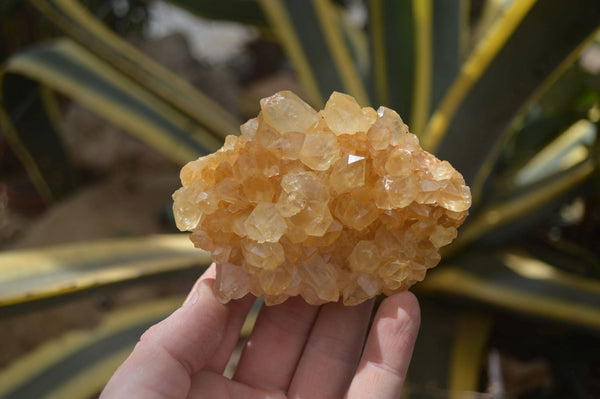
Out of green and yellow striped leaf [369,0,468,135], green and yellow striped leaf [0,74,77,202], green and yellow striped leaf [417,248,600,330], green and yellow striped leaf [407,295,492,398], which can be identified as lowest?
green and yellow striped leaf [407,295,492,398]

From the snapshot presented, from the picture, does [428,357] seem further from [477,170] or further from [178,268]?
[178,268]

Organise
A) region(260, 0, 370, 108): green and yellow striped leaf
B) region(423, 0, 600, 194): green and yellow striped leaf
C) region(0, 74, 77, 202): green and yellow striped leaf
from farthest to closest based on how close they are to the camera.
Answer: region(0, 74, 77, 202): green and yellow striped leaf → region(260, 0, 370, 108): green and yellow striped leaf → region(423, 0, 600, 194): green and yellow striped leaf

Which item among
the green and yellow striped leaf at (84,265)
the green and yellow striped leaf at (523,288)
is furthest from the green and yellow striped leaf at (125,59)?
the green and yellow striped leaf at (523,288)

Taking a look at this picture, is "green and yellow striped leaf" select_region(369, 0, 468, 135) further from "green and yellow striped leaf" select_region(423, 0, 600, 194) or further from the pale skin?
the pale skin

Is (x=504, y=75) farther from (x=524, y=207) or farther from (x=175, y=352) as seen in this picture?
(x=175, y=352)

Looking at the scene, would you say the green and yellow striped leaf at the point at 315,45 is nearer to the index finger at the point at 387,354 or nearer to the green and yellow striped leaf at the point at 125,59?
the green and yellow striped leaf at the point at 125,59

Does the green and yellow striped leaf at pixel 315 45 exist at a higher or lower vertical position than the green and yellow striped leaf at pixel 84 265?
higher

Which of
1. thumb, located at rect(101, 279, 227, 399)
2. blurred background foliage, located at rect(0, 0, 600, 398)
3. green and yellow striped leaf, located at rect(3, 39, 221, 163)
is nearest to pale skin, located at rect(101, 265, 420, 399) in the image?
thumb, located at rect(101, 279, 227, 399)
